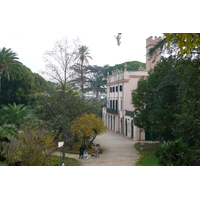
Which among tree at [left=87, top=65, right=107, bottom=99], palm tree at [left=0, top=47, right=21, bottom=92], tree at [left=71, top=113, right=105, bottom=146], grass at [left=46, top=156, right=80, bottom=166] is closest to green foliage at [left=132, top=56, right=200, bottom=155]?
tree at [left=87, top=65, right=107, bottom=99]

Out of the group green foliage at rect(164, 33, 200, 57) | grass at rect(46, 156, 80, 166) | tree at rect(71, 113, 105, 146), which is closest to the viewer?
green foliage at rect(164, 33, 200, 57)

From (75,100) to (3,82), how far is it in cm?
237

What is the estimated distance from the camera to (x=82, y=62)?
8164 millimetres

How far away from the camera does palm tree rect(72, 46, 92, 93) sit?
26.1 feet

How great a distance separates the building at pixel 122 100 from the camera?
16203 millimetres

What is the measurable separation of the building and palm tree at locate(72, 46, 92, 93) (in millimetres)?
7386

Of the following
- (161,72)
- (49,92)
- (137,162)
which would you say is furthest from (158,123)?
(49,92)

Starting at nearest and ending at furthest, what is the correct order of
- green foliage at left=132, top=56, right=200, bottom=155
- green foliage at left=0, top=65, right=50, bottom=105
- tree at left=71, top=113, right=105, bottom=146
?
green foliage at left=132, top=56, right=200, bottom=155 < green foliage at left=0, top=65, right=50, bottom=105 < tree at left=71, top=113, right=105, bottom=146

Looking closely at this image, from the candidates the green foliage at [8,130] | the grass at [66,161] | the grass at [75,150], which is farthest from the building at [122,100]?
the green foliage at [8,130]

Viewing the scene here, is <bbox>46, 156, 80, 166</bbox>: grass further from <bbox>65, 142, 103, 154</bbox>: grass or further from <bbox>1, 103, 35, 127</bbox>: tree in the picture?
<bbox>1, 103, 35, 127</bbox>: tree

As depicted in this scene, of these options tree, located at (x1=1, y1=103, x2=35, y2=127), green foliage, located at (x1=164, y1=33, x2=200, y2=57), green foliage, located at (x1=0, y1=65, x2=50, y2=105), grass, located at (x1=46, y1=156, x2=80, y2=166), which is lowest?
grass, located at (x1=46, y1=156, x2=80, y2=166)

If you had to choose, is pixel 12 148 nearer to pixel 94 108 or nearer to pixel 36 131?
pixel 36 131

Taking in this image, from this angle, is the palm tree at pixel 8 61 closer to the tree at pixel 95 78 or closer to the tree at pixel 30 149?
the tree at pixel 30 149

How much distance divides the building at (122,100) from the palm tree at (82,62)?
7386 millimetres
